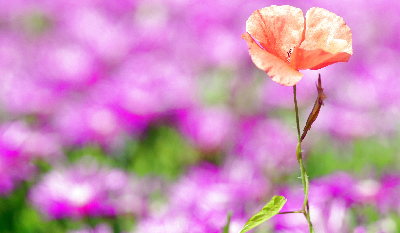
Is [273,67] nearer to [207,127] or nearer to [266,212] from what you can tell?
[266,212]

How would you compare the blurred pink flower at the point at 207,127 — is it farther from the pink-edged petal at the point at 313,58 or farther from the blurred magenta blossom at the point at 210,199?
the pink-edged petal at the point at 313,58

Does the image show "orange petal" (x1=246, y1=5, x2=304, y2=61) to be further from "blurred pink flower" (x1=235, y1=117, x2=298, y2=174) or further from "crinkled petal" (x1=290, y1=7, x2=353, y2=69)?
"blurred pink flower" (x1=235, y1=117, x2=298, y2=174)

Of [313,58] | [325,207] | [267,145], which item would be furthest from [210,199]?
[313,58]

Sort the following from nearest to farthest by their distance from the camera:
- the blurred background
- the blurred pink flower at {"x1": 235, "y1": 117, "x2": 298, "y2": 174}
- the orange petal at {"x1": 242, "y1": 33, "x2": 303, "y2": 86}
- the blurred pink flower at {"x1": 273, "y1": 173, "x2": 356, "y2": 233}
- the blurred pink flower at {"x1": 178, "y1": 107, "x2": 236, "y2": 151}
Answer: the orange petal at {"x1": 242, "y1": 33, "x2": 303, "y2": 86} < the blurred pink flower at {"x1": 273, "y1": 173, "x2": 356, "y2": 233} < the blurred background < the blurred pink flower at {"x1": 235, "y1": 117, "x2": 298, "y2": 174} < the blurred pink flower at {"x1": 178, "y1": 107, "x2": 236, "y2": 151}

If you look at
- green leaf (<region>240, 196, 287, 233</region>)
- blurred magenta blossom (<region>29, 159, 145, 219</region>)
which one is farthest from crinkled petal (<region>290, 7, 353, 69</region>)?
blurred magenta blossom (<region>29, 159, 145, 219</region>)

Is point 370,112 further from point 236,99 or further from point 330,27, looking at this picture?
point 330,27

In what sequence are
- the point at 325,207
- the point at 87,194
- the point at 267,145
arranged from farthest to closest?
1. the point at 267,145
2. the point at 87,194
3. the point at 325,207

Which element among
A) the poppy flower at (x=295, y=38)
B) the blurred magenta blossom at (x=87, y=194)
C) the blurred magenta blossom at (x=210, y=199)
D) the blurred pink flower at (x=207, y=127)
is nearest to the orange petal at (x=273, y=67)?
the poppy flower at (x=295, y=38)

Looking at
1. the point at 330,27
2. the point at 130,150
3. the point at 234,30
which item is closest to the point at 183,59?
the point at 234,30
